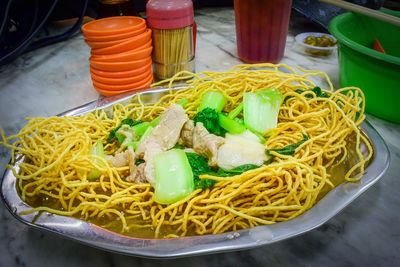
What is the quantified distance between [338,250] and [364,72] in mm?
877

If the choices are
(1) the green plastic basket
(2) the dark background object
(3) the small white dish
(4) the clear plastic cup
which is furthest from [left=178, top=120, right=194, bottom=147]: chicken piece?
(2) the dark background object

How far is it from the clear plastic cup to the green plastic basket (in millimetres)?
365

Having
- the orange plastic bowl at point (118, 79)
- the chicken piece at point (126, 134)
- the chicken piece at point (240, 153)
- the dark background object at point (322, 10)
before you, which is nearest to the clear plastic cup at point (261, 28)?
the dark background object at point (322, 10)

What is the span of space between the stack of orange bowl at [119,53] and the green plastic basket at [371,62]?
3.27 ft

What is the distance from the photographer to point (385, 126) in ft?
4.61

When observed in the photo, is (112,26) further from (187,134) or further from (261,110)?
(261,110)

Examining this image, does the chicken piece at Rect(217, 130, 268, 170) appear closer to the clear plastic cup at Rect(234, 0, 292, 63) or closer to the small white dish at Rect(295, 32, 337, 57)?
the clear plastic cup at Rect(234, 0, 292, 63)

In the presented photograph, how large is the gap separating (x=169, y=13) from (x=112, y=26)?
1.00ft

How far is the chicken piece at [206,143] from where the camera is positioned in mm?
1066

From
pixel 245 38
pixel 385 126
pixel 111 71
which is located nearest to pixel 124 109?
pixel 111 71

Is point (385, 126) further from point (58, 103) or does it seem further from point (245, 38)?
point (58, 103)

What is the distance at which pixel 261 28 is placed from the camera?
184cm

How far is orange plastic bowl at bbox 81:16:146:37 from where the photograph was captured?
1.41 m

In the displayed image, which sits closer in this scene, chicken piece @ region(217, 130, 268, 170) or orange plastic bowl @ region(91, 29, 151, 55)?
chicken piece @ region(217, 130, 268, 170)
